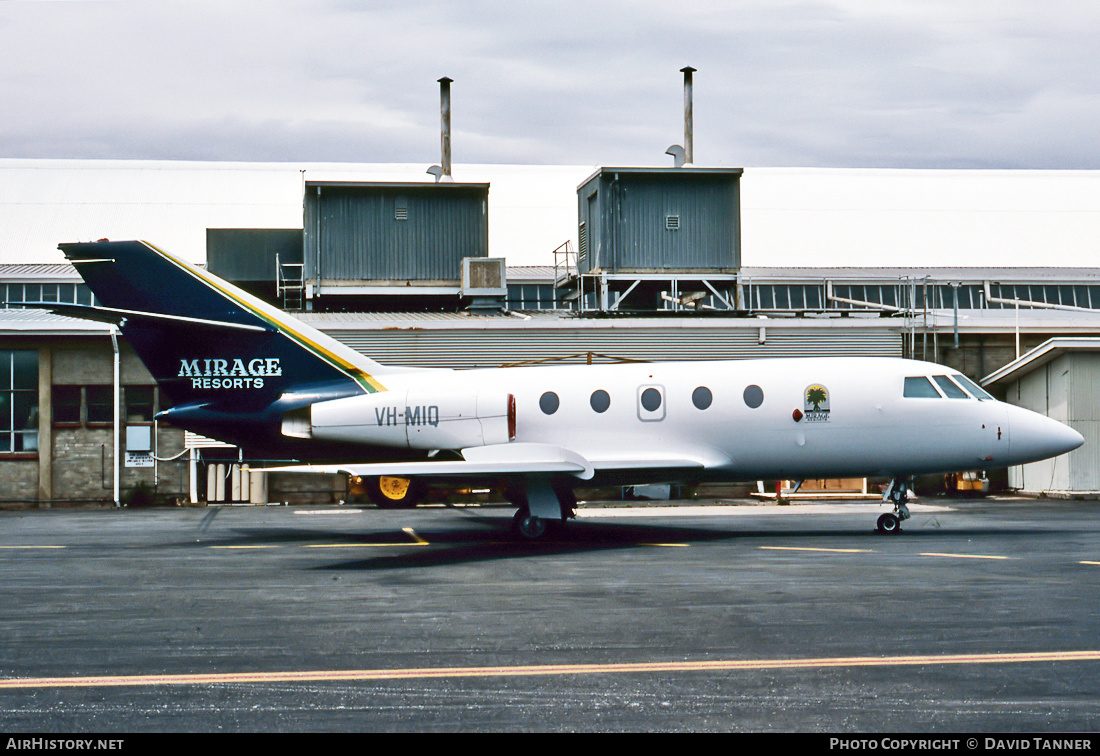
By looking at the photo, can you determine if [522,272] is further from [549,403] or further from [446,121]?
[549,403]

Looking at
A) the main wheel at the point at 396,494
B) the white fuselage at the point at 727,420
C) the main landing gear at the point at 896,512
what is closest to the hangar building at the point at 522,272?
the main wheel at the point at 396,494

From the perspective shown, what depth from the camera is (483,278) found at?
115ft

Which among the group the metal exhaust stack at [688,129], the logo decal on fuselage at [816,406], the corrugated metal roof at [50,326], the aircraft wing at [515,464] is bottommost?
the aircraft wing at [515,464]

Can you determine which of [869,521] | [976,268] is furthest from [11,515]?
[976,268]

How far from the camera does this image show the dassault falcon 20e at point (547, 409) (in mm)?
18531

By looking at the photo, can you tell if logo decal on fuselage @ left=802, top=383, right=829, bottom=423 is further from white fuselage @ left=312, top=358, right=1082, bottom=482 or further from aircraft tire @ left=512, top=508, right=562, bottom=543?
aircraft tire @ left=512, top=508, right=562, bottom=543

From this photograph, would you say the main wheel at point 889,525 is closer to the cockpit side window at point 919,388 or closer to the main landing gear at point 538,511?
the cockpit side window at point 919,388

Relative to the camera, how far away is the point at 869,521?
71.3ft

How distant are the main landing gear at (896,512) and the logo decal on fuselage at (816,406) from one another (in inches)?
69.7

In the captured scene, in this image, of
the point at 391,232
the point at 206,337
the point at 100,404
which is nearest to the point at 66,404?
the point at 100,404

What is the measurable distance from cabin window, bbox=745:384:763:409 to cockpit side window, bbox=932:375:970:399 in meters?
3.06

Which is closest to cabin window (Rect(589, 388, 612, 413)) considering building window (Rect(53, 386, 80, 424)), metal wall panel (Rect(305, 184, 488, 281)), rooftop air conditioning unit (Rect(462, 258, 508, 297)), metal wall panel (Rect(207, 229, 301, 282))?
rooftop air conditioning unit (Rect(462, 258, 508, 297))

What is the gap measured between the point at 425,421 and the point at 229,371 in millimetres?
3727

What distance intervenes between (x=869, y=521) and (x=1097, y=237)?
37694mm
